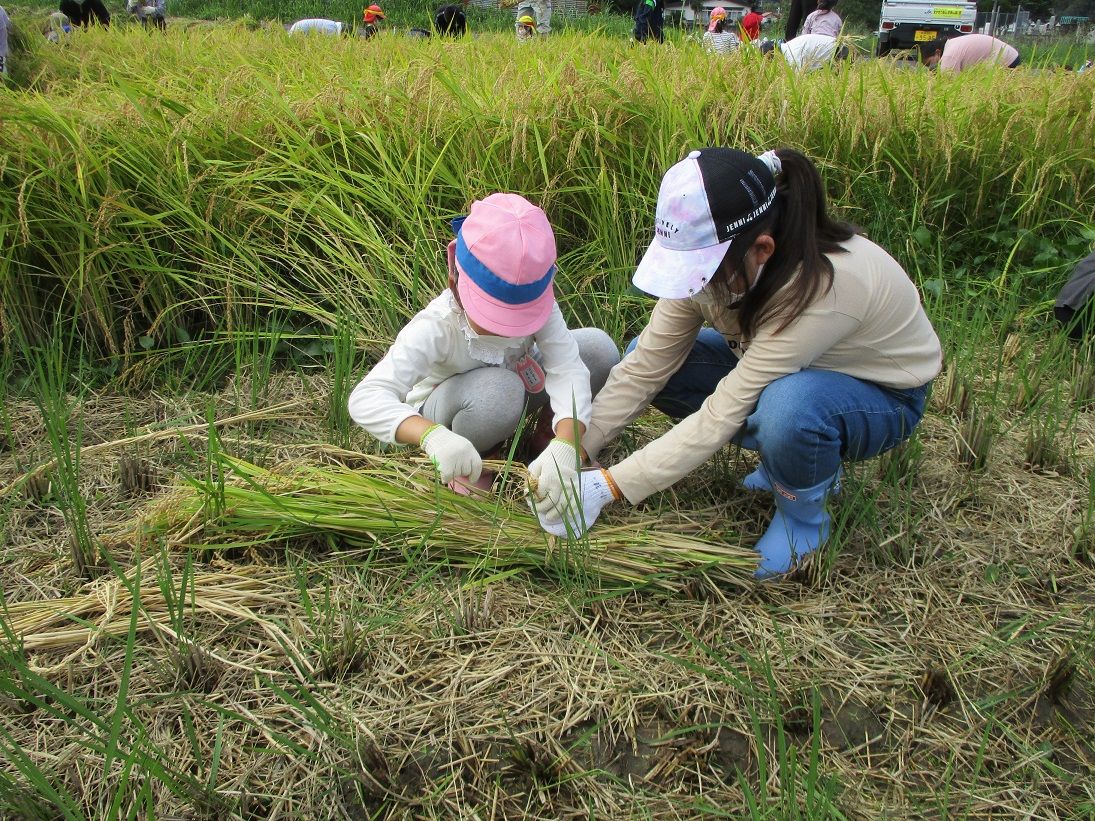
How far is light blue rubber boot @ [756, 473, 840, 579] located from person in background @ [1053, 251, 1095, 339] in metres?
1.16

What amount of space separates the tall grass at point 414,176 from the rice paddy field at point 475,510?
0.05ft

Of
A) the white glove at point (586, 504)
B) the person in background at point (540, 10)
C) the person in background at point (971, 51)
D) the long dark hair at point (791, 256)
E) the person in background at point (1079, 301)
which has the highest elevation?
the person in background at point (540, 10)

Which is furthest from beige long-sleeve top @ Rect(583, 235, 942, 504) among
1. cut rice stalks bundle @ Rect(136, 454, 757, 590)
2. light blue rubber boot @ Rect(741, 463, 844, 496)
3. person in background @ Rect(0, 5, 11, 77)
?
person in background @ Rect(0, 5, 11, 77)

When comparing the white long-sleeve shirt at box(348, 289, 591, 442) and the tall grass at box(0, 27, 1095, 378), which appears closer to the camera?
the white long-sleeve shirt at box(348, 289, 591, 442)

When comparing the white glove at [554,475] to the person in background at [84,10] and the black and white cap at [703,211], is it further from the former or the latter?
the person in background at [84,10]

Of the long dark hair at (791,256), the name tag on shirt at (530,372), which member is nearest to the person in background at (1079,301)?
the long dark hair at (791,256)

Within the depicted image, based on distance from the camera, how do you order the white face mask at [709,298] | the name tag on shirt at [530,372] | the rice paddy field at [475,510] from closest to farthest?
the rice paddy field at [475,510] < the white face mask at [709,298] < the name tag on shirt at [530,372]

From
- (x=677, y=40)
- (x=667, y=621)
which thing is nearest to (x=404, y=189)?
(x=667, y=621)

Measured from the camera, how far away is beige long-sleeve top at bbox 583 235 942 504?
5.03 ft

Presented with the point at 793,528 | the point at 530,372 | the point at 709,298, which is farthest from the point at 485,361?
the point at 793,528

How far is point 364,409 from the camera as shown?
1.72 meters

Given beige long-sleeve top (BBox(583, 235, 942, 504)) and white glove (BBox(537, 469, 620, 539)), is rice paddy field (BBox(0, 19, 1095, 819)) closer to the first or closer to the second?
white glove (BBox(537, 469, 620, 539))

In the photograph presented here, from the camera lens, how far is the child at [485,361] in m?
1.60

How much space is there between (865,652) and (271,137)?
7.44 feet
